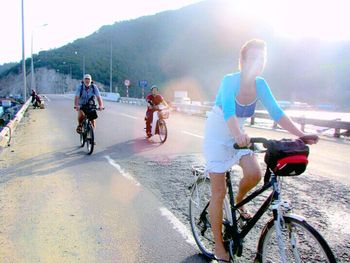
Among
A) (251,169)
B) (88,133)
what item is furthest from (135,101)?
(251,169)

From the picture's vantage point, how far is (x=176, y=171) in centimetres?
806

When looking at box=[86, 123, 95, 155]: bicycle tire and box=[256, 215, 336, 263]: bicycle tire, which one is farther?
box=[86, 123, 95, 155]: bicycle tire

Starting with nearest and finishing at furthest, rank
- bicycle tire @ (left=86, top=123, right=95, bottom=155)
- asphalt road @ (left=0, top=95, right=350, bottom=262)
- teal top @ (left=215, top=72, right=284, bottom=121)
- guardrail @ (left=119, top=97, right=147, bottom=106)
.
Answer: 1. teal top @ (left=215, top=72, right=284, bottom=121)
2. asphalt road @ (left=0, top=95, right=350, bottom=262)
3. bicycle tire @ (left=86, top=123, right=95, bottom=155)
4. guardrail @ (left=119, top=97, right=147, bottom=106)

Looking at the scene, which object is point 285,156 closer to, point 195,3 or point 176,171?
point 176,171

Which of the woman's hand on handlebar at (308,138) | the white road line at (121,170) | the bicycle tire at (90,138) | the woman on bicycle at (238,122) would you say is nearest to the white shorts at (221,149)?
the woman on bicycle at (238,122)

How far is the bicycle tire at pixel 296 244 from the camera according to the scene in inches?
103

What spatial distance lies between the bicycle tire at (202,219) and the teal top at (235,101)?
869mm

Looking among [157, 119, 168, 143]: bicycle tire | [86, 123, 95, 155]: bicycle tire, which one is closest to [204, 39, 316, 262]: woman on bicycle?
[86, 123, 95, 155]: bicycle tire

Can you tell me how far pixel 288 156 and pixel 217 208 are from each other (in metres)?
1.01

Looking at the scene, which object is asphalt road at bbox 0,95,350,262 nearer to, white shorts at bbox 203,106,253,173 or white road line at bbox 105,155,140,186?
white road line at bbox 105,155,140,186

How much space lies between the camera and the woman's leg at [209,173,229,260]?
11.3 ft

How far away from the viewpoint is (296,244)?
2.79 meters

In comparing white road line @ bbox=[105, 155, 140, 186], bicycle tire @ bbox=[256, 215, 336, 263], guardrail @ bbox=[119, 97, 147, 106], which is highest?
bicycle tire @ bbox=[256, 215, 336, 263]

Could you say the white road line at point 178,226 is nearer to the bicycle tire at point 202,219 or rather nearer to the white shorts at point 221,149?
the bicycle tire at point 202,219
